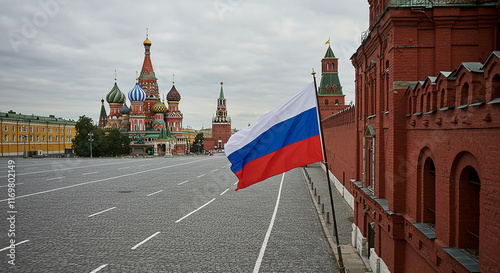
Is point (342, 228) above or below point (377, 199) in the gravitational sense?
below

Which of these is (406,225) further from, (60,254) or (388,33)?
(60,254)

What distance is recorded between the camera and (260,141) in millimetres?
8273

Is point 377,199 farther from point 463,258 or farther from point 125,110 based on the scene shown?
point 125,110

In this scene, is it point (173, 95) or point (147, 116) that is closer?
point (147, 116)

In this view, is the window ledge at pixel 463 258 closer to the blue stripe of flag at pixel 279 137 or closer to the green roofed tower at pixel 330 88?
the blue stripe of flag at pixel 279 137

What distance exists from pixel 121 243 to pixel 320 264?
6.94 meters

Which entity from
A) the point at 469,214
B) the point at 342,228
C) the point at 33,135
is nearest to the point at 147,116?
the point at 33,135

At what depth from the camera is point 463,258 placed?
5734 mm

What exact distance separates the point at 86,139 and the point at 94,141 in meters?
1.66

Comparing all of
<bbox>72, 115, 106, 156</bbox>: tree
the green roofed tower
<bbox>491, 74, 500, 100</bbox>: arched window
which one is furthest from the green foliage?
<bbox>491, 74, 500, 100</bbox>: arched window

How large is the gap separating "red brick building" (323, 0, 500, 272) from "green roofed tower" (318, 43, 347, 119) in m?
49.1

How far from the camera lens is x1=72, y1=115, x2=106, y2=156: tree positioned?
8106 cm

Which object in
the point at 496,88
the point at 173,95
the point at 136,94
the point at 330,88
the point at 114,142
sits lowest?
the point at 114,142

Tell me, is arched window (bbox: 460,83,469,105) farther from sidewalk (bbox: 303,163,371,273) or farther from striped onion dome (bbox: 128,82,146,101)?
striped onion dome (bbox: 128,82,146,101)
